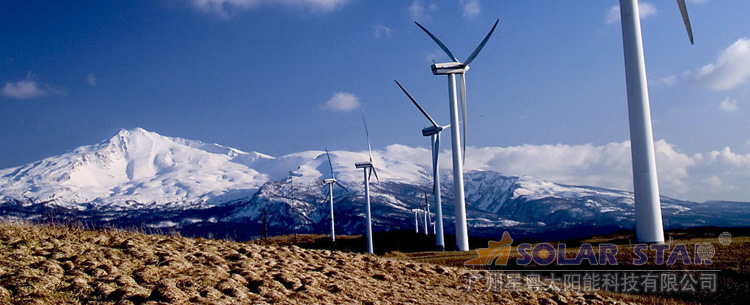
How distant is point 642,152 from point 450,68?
3083 centimetres

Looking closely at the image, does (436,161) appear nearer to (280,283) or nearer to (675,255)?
(675,255)

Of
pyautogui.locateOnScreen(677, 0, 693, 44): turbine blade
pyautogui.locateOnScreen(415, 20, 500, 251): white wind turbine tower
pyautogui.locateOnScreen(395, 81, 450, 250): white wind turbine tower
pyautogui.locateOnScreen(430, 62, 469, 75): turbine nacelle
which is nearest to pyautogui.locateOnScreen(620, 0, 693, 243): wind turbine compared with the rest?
pyautogui.locateOnScreen(677, 0, 693, 44): turbine blade

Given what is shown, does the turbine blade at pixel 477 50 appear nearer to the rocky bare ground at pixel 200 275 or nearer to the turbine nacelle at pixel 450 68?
the turbine nacelle at pixel 450 68

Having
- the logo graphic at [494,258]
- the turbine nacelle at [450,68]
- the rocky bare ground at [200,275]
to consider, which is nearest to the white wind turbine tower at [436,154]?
the turbine nacelle at [450,68]

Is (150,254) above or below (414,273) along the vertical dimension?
above

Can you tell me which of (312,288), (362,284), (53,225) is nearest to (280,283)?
(312,288)

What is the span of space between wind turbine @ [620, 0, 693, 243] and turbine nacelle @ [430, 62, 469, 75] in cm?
2800

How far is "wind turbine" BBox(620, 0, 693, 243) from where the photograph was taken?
29109 millimetres

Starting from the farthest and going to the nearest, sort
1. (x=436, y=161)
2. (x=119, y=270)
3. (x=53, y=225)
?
(x=436, y=161), (x=53, y=225), (x=119, y=270)

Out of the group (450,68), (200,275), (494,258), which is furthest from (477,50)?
(200,275)

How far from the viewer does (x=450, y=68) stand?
58031 millimetres

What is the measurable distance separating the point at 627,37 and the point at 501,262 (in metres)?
16.1

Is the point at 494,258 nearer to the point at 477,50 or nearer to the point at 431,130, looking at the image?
the point at 477,50

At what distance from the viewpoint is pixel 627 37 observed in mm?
31297
